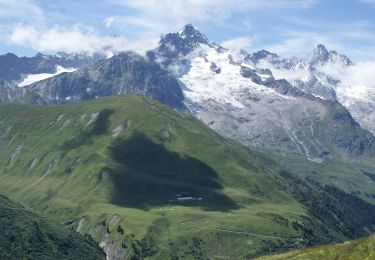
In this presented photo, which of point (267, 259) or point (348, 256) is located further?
point (267, 259)

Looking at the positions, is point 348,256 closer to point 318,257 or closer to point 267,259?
point 318,257

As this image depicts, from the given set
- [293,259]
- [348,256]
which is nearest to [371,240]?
[348,256]

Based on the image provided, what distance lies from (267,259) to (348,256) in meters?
20.7

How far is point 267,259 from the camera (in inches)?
6181

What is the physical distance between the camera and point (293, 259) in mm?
148125

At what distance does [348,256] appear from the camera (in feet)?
474

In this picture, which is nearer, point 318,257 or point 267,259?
point 318,257

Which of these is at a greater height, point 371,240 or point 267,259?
point 371,240

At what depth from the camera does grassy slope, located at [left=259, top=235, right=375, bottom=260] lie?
473 feet

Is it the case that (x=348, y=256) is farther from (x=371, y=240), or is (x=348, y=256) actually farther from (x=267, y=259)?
(x=267, y=259)

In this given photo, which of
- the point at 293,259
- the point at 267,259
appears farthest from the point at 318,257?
the point at 267,259

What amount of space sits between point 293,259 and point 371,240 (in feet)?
58.8

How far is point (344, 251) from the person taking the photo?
146m

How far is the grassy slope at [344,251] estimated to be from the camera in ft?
473
